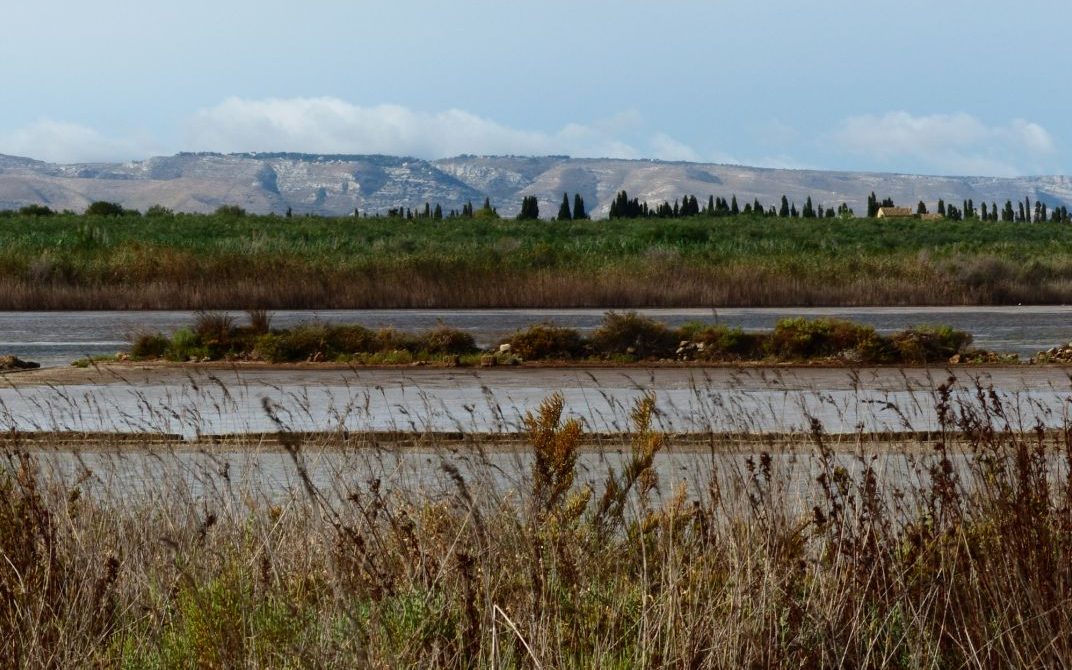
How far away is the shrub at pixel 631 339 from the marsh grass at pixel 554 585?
1505 centimetres

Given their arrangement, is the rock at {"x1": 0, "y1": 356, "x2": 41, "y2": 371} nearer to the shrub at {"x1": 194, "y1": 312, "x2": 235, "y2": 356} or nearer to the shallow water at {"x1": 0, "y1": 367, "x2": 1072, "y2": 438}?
the shallow water at {"x1": 0, "y1": 367, "x2": 1072, "y2": 438}

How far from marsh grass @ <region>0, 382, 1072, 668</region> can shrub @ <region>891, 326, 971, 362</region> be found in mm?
14213

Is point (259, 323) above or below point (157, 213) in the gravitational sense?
below

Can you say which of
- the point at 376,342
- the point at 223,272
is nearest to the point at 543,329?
the point at 376,342

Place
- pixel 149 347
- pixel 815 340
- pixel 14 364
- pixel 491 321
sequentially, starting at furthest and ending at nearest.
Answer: pixel 491 321 < pixel 149 347 < pixel 815 340 < pixel 14 364

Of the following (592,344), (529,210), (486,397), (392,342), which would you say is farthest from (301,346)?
(529,210)

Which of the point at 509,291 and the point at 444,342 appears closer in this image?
the point at 444,342

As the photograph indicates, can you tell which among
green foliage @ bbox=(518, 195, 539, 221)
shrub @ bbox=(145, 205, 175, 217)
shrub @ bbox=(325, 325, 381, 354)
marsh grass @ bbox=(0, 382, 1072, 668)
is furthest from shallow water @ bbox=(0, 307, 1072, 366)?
green foliage @ bbox=(518, 195, 539, 221)

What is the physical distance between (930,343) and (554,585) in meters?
16.6

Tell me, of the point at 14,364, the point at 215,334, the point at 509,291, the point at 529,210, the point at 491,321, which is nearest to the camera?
the point at 14,364

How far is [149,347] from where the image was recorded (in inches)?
859

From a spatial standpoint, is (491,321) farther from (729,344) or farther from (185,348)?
(729,344)

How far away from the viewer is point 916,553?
225 inches

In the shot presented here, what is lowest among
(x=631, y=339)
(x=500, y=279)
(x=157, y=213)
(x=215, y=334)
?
(x=631, y=339)
